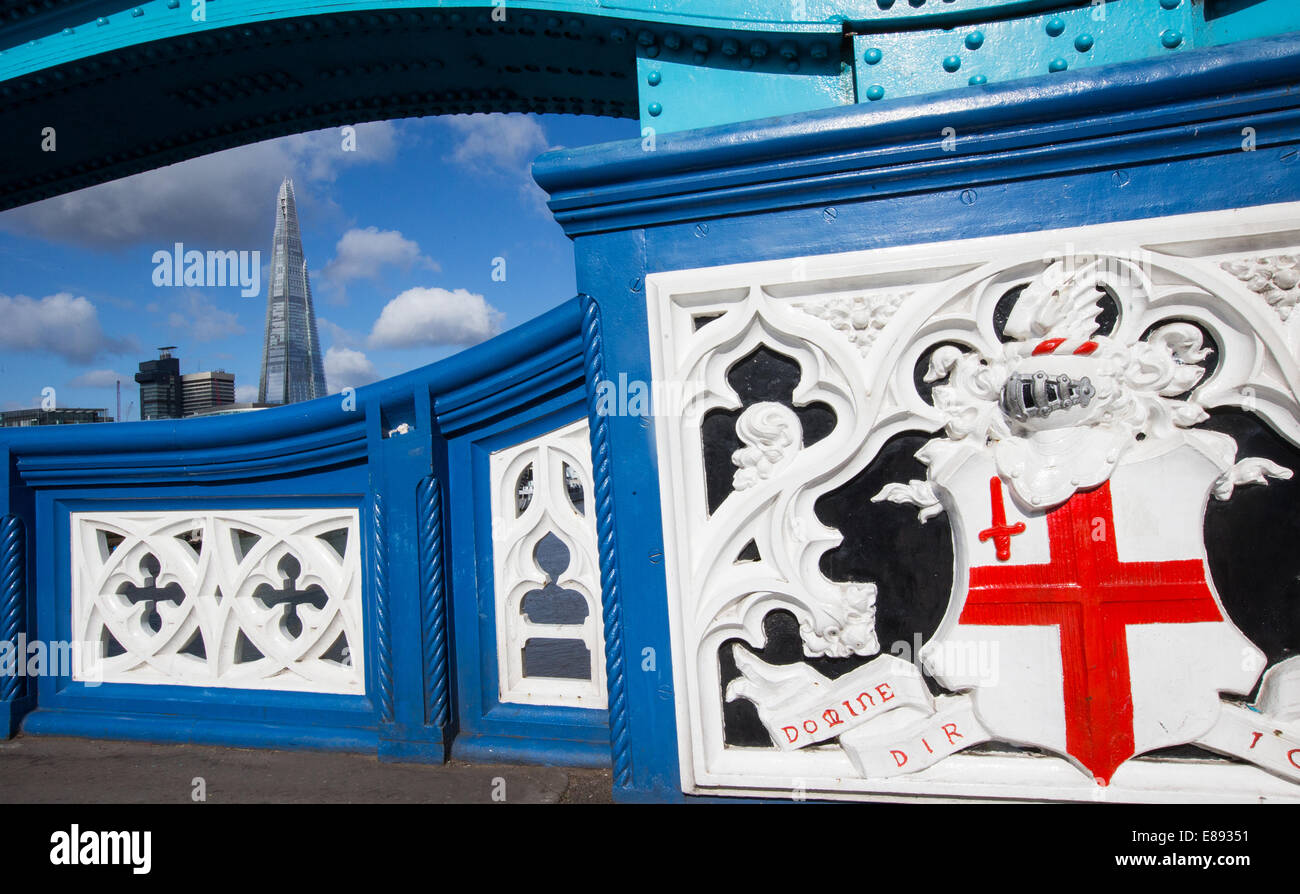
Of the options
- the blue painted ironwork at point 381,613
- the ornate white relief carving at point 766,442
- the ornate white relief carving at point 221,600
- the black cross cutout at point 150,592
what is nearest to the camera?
the ornate white relief carving at point 766,442

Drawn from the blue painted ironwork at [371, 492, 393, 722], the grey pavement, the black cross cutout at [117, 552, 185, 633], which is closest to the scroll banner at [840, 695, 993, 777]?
the grey pavement

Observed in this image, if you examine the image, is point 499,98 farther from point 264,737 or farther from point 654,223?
point 264,737

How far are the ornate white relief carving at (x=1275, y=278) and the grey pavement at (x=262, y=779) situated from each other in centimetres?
199

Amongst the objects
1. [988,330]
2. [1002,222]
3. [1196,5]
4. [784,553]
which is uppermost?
[1196,5]

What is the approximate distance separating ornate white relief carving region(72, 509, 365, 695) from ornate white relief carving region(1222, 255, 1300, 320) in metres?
2.57

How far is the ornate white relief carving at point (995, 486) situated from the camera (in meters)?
1.75

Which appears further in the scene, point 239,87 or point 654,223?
point 239,87

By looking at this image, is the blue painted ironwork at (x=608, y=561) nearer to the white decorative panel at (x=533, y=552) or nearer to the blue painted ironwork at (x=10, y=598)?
the white decorative panel at (x=533, y=552)

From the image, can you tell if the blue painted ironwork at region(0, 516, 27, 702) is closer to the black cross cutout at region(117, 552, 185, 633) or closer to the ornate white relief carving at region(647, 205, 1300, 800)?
the black cross cutout at region(117, 552, 185, 633)

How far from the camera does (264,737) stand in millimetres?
2727

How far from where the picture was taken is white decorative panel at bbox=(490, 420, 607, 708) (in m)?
2.40

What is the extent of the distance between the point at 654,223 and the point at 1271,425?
4.76ft

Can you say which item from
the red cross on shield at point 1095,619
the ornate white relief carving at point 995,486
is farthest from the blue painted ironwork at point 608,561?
the red cross on shield at point 1095,619

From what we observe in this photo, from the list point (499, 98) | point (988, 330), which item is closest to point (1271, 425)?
point (988, 330)
